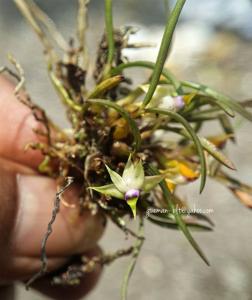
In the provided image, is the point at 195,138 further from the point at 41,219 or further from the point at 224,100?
the point at 41,219

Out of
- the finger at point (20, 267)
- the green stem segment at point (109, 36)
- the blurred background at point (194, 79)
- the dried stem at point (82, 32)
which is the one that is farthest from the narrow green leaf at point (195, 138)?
the blurred background at point (194, 79)

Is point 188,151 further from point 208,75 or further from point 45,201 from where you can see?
point 208,75

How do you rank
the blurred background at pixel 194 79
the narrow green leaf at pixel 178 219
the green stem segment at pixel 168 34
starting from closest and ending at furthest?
the green stem segment at pixel 168 34 < the narrow green leaf at pixel 178 219 < the blurred background at pixel 194 79

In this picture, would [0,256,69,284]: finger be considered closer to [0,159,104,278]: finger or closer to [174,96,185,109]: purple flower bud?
[0,159,104,278]: finger

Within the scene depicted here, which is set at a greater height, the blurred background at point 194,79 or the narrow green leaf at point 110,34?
the narrow green leaf at point 110,34

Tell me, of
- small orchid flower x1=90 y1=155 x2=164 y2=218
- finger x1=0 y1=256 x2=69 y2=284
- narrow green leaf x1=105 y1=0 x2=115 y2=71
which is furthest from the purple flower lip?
finger x1=0 y1=256 x2=69 y2=284

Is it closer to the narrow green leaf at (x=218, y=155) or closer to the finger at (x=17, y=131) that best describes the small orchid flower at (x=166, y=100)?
the narrow green leaf at (x=218, y=155)
